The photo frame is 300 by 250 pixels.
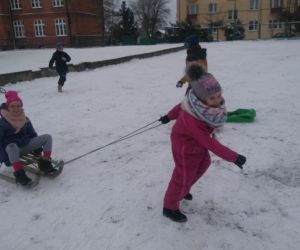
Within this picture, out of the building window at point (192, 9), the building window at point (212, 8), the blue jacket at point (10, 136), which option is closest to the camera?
the blue jacket at point (10, 136)

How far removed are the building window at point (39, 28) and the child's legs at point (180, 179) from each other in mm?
45043

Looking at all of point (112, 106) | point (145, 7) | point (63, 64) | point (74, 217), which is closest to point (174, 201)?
point (74, 217)

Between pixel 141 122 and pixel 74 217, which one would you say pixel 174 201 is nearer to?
pixel 74 217

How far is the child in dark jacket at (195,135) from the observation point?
2.81 metres

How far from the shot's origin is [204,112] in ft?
9.25

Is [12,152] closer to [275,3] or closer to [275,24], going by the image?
[275,24]

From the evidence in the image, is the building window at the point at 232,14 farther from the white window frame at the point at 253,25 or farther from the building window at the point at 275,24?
the building window at the point at 275,24

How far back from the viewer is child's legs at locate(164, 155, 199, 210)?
3051mm

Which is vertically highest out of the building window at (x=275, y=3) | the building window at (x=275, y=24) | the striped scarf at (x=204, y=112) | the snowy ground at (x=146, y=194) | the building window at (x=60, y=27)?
the building window at (x=275, y=3)

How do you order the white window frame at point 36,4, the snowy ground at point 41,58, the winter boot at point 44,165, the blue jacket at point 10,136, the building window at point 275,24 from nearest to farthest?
the blue jacket at point 10,136
the winter boot at point 44,165
the snowy ground at point 41,58
the white window frame at point 36,4
the building window at point 275,24

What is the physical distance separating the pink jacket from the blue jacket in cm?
203

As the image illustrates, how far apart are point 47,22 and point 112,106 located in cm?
3964

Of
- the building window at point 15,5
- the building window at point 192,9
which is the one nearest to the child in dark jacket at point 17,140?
the building window at point 15,5

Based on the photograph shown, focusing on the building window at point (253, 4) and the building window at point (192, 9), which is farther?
the building window at point (192, 9)
